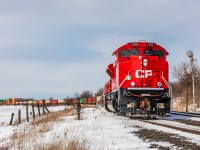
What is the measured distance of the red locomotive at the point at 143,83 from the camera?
16375 millimetres

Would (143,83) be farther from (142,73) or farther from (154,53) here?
(154,53)

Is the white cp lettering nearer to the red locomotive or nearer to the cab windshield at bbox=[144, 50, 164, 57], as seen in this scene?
the red locomotive

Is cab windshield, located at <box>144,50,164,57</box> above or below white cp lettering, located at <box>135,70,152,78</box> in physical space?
above

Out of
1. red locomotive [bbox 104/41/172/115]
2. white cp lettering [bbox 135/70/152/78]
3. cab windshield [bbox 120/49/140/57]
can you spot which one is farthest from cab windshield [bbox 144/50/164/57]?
white cp lettering [bbox 135/70/152/78]

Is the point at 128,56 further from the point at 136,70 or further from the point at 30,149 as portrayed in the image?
the point at 30,149

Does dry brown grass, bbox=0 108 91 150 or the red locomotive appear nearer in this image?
dry brown grass, bbox=0 108 91 150

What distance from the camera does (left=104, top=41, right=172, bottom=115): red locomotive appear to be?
16375mm

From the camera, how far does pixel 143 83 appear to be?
16656 mm

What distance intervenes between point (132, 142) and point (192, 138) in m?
1.66

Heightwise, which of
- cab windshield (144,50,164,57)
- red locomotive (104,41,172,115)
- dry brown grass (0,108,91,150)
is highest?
cab windshield (144,50,164,57)

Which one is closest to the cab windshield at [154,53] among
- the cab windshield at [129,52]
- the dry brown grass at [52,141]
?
the cab windshield at [129,52]

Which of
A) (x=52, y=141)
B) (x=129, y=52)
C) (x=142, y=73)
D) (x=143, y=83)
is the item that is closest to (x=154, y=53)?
(x=129, y=52)

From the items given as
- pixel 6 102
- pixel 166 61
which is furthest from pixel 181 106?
pixel 6 102

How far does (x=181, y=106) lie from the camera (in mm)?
35906
